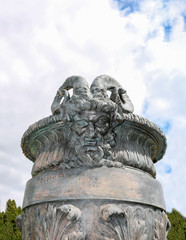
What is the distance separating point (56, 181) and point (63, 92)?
3.32 ft

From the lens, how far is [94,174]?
9.95 feet

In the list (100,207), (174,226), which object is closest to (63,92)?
(100,207)

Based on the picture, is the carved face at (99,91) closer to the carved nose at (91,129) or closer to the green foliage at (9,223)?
the carved nose at (91,129)

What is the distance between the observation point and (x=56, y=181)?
312cm

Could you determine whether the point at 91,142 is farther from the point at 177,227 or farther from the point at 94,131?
the point at 177,227

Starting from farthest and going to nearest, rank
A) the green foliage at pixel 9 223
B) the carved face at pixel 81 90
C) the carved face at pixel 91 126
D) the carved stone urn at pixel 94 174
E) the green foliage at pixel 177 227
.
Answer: the green foliage at pixel 9 223
the green foliage at pixel 177 227
the carved face at pixel 81 90
the carved face at pixel 91 126
the carved stone urn at pixel 94 174

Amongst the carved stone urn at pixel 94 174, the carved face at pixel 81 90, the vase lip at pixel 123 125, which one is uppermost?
the carved face at pixel 81 90

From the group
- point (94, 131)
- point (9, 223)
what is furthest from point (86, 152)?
point (9, 223)

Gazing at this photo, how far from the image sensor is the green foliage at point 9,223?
8.59 metres

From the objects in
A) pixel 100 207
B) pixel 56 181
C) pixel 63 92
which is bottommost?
pixel 100 207

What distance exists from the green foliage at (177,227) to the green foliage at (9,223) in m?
4.24

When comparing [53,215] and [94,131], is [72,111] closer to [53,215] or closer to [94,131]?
[94,131]

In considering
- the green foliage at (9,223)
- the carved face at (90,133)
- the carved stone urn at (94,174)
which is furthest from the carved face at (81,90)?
the green foliage at (9,223)

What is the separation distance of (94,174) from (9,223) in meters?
6.59
